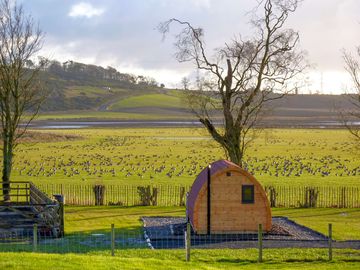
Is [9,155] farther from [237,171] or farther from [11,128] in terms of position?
[237,171]

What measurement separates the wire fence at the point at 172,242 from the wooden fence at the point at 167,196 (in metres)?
8.82

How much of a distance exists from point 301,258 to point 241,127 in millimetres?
14453

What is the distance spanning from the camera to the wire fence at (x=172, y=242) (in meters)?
22.9

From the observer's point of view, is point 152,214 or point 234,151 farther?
point 234,151

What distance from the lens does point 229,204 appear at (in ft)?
91.2

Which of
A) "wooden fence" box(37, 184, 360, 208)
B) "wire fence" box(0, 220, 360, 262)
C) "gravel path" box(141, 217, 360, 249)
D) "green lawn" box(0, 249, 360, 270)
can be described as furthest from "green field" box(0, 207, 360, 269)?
"wooden fence" box(37, 184, 360, 208)

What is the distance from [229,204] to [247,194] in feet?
2.98

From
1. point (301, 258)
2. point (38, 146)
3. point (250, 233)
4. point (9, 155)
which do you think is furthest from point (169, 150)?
point (301, 258)

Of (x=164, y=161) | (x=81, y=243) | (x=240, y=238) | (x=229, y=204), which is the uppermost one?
(x=164, y=161)

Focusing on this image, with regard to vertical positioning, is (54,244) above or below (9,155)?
below

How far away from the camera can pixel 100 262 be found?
17.0 metres

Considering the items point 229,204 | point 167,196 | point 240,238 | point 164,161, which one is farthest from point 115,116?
point 240,238

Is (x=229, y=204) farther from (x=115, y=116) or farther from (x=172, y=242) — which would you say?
(x=115, y=116)

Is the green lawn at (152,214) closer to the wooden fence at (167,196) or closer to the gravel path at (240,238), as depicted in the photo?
the gravel path at (240,238)
